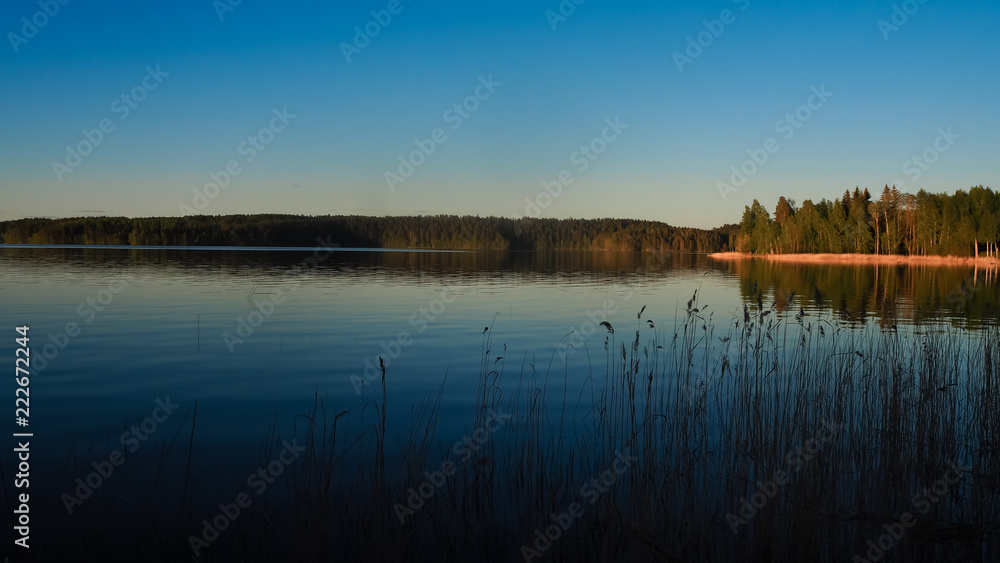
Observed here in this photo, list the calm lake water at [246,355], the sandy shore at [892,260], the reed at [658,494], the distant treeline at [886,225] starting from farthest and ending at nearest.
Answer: the distant treeline at [886,225]
the sandy shore at [892,260]
the calm lake water at [246,355]
the reed at [658,494]

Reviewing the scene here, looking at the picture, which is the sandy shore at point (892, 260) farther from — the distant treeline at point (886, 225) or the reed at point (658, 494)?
the reed at point (658, 494)

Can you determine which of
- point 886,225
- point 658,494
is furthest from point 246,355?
point 886,225

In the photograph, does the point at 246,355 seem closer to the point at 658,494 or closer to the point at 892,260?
the point at 658,494

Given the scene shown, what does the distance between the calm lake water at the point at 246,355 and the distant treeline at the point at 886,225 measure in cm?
7303

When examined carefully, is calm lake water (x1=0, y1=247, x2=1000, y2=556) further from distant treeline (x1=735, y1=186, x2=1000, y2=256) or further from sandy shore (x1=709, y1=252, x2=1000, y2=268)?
distant treeline (x1=735, y1=186, x2=1000, y2=256)

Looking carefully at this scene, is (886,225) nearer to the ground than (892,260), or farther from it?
farther from it

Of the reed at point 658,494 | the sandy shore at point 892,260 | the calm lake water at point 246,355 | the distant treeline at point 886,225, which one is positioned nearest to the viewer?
the reed at point 658,494

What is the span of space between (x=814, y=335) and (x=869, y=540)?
49.8 ft

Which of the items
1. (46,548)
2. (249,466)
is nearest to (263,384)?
(249,466)

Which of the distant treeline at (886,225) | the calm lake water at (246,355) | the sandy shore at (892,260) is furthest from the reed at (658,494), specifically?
the distant treeline at (886,225)

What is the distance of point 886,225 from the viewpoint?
110m

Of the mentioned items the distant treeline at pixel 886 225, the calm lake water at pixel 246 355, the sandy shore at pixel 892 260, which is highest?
the distant treeline at pixel 886 225

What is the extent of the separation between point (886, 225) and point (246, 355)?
392 feet

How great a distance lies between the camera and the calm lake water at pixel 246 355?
8234mm
